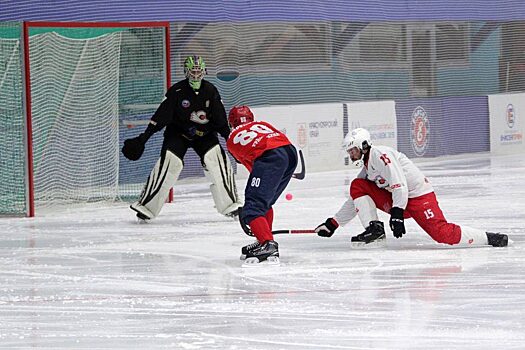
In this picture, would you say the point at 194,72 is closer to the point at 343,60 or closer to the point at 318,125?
the point at 318,125

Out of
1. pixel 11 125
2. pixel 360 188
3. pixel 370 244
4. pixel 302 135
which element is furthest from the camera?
pixel 302 135

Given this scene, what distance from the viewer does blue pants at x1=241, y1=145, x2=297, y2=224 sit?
834 cm

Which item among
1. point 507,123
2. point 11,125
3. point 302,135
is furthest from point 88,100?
point 507,123

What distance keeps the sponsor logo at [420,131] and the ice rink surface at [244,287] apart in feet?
21.3

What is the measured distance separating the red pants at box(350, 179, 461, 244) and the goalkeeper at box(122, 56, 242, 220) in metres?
2.41

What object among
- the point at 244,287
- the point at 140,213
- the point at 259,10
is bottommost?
the point at 244,287

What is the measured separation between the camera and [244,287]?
748cm

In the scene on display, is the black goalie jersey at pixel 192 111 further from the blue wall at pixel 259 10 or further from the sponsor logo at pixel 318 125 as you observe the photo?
the sponsor logo at pixel 318 125

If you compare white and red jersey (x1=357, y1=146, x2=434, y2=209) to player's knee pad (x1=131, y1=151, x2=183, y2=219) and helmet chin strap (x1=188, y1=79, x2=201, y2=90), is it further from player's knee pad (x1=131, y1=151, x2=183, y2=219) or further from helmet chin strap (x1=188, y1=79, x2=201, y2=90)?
player's knee pad (x1=131, y1=151, x2=183, y2=219)

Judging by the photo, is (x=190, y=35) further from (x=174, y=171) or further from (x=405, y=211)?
(x=405, y=211)

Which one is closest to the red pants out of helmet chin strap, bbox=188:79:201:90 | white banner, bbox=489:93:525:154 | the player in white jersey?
the player in white jersey

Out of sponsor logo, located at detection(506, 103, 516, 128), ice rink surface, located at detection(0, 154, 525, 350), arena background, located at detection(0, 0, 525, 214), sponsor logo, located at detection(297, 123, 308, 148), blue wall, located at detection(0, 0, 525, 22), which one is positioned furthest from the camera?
sponsor logo, located at detection(506, 103, 516, 128)

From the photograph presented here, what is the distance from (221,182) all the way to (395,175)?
2.80 m

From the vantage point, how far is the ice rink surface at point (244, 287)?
6012 mm
